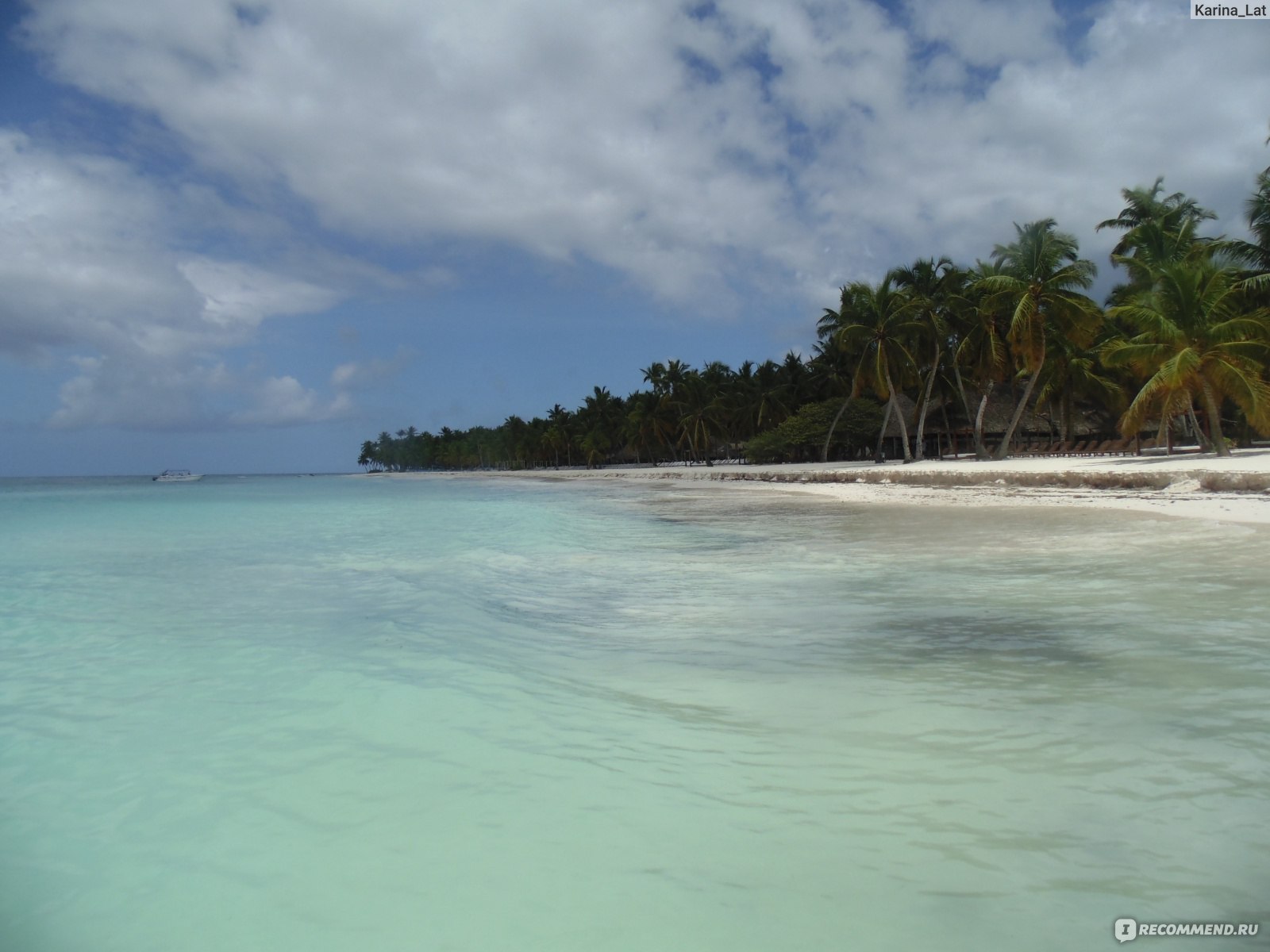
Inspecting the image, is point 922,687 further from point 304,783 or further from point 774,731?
point 304,783

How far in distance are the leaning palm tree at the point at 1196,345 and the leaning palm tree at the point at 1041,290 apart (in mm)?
5777

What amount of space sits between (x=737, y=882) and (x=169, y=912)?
1.68 m

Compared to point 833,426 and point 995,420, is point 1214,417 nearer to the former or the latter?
point 833,426

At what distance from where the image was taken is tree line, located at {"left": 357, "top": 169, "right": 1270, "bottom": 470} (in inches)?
A: 795

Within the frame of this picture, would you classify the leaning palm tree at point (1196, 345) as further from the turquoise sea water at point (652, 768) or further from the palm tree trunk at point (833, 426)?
the palm tree trunk at point (833, 426)

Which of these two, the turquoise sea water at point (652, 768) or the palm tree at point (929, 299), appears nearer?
the turquoise sea water at point (652, 768)

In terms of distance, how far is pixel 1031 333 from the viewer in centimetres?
2784

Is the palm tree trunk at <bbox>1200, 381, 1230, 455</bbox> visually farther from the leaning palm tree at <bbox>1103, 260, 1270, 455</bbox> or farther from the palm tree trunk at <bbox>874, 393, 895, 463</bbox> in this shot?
the palm tree trunk at <bbox>874, 393, 895, 463</bbox>

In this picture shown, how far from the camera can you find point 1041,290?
90.6 ft

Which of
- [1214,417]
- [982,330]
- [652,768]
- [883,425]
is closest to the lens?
[652,768]

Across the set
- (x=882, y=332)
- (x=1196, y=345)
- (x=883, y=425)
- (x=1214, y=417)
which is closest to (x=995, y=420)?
(x=883, y=425)

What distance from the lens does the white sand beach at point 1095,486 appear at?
1395 centimetres

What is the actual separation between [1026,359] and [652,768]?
29702mm

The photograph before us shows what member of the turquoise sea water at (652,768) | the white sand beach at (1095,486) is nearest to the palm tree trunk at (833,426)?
the white sand beach at (1095,486)
